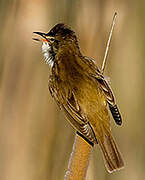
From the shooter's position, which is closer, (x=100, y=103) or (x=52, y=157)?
(x=100, y=103)

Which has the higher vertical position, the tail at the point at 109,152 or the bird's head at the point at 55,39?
the bird's head at the point at 55,39

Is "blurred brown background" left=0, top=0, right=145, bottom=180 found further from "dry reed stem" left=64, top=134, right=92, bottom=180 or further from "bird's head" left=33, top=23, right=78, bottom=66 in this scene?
"dry reed stem" left=64, top=134, right=92, bottom=180

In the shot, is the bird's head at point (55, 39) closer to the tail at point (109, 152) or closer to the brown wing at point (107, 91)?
the brown wing at point (107, 91)

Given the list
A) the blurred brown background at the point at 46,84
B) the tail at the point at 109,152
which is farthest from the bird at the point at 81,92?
the blurred brown background at the point at 46,84

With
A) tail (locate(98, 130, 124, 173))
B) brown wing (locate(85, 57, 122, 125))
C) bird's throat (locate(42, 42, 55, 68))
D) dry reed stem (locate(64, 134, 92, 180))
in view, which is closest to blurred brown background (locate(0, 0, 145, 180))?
bird's throat (locate(42, 42, 55, 68))

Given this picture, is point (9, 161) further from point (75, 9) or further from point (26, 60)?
point (75, 9)

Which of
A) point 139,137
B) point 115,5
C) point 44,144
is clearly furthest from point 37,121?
point 115,5
